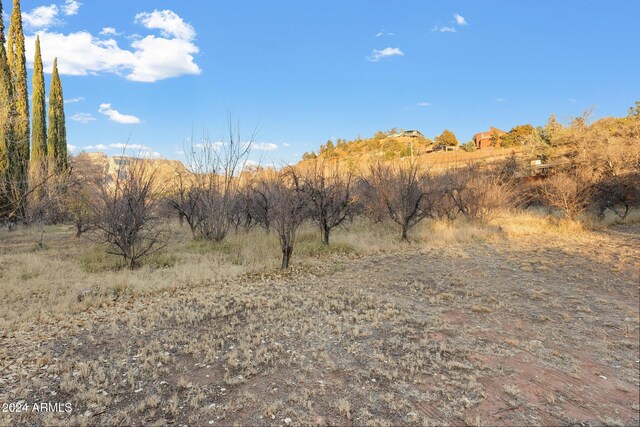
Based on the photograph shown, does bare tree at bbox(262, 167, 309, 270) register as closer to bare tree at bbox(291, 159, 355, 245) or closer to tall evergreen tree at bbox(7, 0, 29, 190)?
bare tree at bbox(291, 159, 355, 245)

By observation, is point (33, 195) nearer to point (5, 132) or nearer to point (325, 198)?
point (5, 132)

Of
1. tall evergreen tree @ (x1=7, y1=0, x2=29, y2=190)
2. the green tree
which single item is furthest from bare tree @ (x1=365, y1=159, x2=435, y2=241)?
the green tree

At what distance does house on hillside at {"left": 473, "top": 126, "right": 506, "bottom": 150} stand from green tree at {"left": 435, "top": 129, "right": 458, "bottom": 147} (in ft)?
11.2

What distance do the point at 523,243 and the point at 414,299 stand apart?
25.5 ft

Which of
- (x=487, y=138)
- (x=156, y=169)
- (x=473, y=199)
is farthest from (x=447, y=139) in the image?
(x=156, y=169)

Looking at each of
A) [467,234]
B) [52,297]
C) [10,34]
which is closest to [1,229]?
[10,34]

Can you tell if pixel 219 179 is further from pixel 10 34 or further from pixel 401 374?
pixel 10 34

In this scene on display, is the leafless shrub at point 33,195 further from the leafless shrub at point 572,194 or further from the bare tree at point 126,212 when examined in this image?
the leafless shrub at point 572,194

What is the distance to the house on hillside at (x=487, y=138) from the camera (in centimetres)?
4878

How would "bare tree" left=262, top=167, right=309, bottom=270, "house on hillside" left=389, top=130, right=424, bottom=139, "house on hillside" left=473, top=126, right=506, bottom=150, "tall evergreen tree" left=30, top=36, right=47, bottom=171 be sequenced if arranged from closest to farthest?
1. "bare tree" left=262, top=167, right=309, bottom=270
2. "tall evergreen tree" left=30, top=36, right=47, bottom=171
3. "house on hillside" left=473, top=126, right=506, bottom=150
4. "house on hillside" left=389, top=130, right=424, bottom=139

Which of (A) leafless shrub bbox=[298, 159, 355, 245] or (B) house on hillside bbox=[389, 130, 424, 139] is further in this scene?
(B) house on hillside bbox=[389, 130, 424, 139]

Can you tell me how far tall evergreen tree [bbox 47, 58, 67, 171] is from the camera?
2362 centimetres

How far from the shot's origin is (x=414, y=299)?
6262 millimetres

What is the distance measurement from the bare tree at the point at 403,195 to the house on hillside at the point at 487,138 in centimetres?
3638
